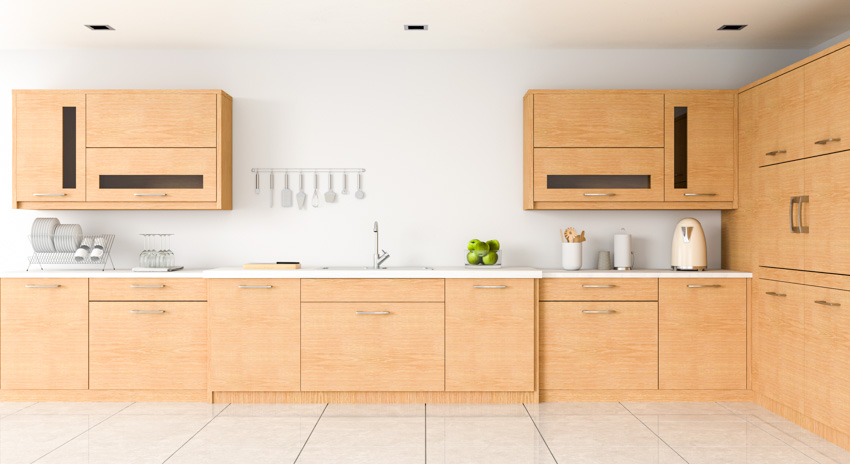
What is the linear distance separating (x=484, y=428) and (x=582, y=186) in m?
1.71

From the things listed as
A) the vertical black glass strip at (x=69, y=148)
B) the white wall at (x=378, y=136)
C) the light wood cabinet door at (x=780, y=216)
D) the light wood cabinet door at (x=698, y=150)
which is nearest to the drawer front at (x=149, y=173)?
the vertical black glass strip at (x=69, y=148)

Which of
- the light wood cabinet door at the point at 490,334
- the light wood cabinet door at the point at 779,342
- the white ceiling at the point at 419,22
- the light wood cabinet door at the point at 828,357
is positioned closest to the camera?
the light wood cabinet door at the point at 828,357

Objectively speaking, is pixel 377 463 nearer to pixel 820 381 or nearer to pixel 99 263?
pixel 820 381

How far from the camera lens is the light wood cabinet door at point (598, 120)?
3.97 metres

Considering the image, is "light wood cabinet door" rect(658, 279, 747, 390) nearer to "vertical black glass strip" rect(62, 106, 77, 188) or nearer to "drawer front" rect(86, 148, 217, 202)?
"drawer front" rect(86, 148, 217, 202)

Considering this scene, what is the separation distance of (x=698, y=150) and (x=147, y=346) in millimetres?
3761

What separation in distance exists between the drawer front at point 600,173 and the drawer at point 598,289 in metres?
0.56

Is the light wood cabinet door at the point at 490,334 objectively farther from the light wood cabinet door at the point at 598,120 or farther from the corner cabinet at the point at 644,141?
the light wood cabinet door at the point at 598,120

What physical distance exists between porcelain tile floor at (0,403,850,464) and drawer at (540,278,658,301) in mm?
666

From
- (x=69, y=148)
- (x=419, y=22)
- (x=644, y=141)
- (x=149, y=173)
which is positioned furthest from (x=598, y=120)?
(x=69, y=148)

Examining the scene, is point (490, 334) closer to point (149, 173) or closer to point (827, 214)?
point (827, 214)

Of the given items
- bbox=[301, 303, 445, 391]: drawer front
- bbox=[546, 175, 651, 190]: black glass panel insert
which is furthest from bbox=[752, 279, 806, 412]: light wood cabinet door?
bbox=[301, 303, 445, 391]: drawer front

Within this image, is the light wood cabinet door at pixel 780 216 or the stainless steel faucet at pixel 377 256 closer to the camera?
the light wood cabinet door at pixel 780 216

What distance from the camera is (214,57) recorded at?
4.32 m
